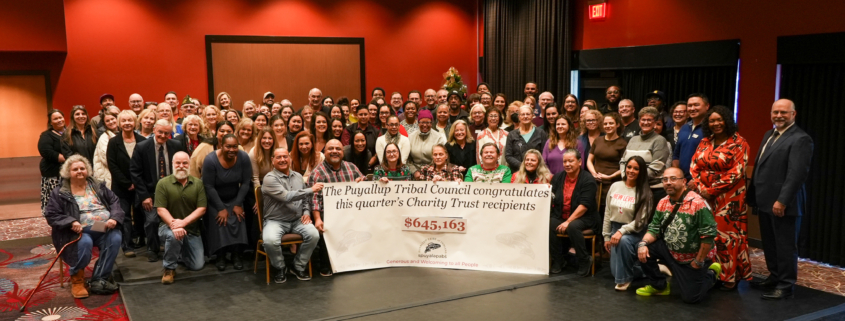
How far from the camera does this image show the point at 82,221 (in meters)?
5.46

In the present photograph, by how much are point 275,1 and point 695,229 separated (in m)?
8.05

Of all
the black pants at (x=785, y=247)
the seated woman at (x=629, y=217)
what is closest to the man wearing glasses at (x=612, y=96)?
the seated woman at (x=629, y=217)

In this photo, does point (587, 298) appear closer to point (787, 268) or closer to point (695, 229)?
point (695, 229)

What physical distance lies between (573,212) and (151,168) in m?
4.10

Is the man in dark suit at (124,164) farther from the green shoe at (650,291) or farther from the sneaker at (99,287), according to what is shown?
the green shoe at (650,291)

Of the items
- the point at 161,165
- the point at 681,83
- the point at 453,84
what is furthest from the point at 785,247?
the point at 453,84

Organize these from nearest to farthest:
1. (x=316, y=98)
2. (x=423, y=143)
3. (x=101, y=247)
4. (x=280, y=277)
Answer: (x=101, y=247)
(x=280, y=277)
(x=423, y=143)
(x=316, y=98)

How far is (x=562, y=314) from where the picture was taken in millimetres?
4820

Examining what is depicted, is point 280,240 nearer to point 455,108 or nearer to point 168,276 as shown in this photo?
point 168,276

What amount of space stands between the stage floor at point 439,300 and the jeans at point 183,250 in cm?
20

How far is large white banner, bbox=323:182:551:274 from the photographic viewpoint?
5809mm

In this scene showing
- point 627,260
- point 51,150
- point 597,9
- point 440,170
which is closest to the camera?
point 627,260

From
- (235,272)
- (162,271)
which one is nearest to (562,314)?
(235,272)

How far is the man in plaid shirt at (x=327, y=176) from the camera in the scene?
5.91m
